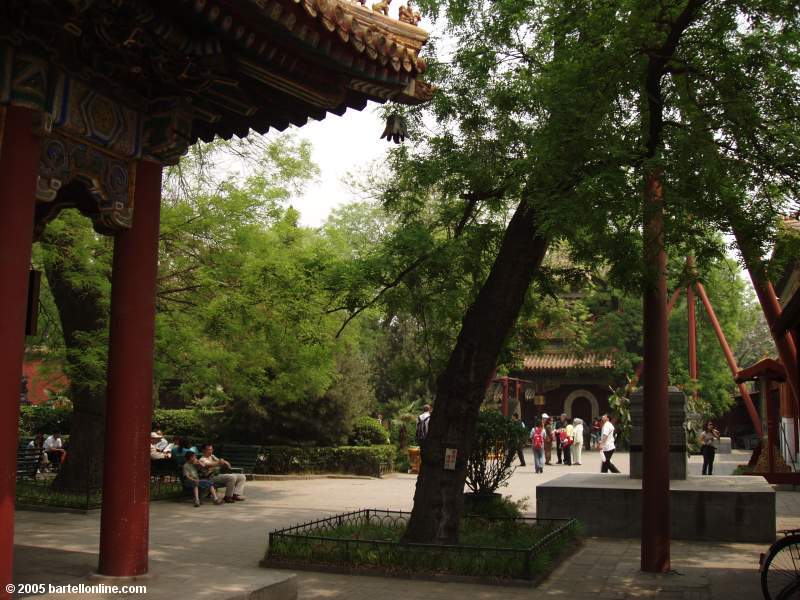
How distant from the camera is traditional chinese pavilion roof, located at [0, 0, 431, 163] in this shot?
6.05 meters

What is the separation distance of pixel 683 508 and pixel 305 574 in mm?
6125

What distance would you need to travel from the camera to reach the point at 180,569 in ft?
23.3

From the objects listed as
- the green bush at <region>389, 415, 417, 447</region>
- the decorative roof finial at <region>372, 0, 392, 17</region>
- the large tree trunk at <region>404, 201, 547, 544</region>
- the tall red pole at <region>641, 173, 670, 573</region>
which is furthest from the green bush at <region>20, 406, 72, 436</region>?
the decorative roof finial at <region>372, 0, 392, 17</region>

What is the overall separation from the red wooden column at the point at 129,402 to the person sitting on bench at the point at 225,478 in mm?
10204

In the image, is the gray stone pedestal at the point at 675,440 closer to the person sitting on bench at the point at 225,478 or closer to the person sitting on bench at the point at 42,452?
the person sitting on bench at the point at 225,478

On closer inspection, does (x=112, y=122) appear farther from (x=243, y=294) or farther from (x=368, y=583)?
(x=243, y=294)

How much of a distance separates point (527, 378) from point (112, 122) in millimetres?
37787

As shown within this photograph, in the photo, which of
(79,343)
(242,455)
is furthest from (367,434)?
(79,343)

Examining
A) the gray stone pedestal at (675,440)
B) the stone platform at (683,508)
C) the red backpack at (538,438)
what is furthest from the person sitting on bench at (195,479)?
the red backpack at (538,438)

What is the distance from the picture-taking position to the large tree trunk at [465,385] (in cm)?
988

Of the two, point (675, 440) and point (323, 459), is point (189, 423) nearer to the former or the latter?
point (323, 459)

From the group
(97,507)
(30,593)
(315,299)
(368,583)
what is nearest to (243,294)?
(315,299)

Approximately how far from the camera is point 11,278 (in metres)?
5.75

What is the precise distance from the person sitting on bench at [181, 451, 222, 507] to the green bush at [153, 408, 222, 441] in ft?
20.9
